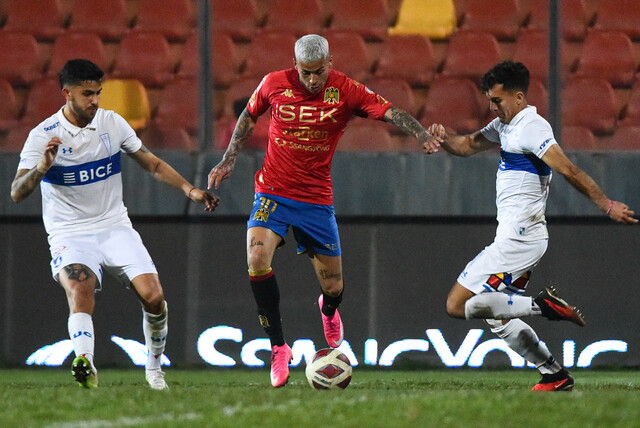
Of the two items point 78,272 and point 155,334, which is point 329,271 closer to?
point 155,334

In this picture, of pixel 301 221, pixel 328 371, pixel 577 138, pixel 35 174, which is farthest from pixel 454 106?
pixel 35 174

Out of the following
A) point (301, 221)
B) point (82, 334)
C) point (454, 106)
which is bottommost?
point (82, 334)

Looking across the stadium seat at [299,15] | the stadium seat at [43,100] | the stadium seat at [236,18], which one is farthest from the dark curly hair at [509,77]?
the stadium seat at [43,100]

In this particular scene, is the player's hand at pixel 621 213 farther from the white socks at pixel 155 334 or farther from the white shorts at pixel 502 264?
the white socks at pixel 155 334

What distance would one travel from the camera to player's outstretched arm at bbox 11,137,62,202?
5.89 metres

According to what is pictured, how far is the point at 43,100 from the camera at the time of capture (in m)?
9.38

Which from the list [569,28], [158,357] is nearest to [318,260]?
[158,357]

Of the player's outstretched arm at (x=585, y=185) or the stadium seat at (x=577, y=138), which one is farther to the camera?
the stadium seat at (x=577, y=138)

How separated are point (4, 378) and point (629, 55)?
5.62 meters

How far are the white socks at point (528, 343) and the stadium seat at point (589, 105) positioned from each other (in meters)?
2.81

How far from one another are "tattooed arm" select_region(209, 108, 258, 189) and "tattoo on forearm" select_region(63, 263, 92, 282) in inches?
37.2

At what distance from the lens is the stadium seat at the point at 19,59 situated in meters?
9.40

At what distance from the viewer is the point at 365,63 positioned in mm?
9305

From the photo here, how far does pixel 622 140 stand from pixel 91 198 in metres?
4.51
